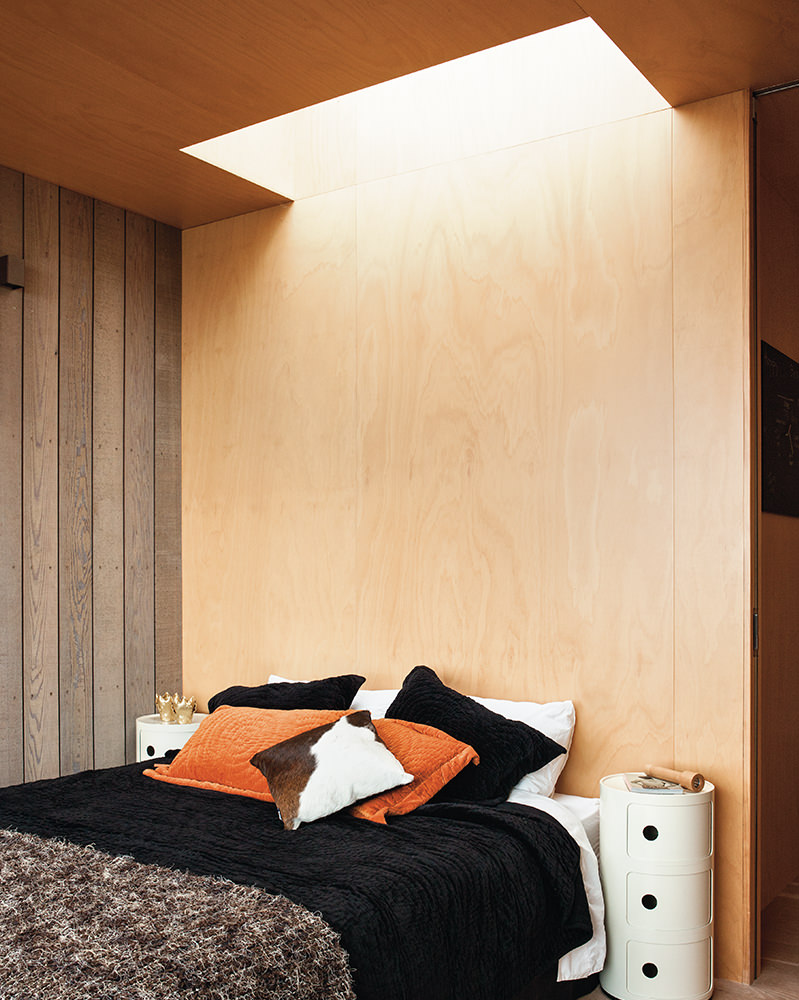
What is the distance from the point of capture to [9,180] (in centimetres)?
339

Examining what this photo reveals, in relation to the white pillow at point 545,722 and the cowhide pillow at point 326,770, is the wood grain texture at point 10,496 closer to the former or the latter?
the cowhide pillow at point 326,770

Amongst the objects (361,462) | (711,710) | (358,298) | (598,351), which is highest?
(358,298)

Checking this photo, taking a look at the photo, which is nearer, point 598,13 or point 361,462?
point 598,13

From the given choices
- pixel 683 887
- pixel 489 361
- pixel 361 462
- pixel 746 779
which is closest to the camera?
pixel 683 887

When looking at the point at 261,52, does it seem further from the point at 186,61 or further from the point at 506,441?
the point at 506,441

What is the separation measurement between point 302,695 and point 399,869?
1.08 metres

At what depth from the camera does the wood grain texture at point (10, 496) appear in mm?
3311

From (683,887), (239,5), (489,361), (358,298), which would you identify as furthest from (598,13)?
(683,887)

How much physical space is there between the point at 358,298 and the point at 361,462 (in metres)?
0.60

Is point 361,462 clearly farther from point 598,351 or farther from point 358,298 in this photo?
point 598,351

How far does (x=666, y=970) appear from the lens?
2.52 m

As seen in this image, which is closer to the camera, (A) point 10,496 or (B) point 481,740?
(B) point 481,740

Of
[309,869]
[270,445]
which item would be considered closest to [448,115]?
[270,445]

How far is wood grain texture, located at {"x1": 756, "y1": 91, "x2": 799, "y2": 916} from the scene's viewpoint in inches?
124
